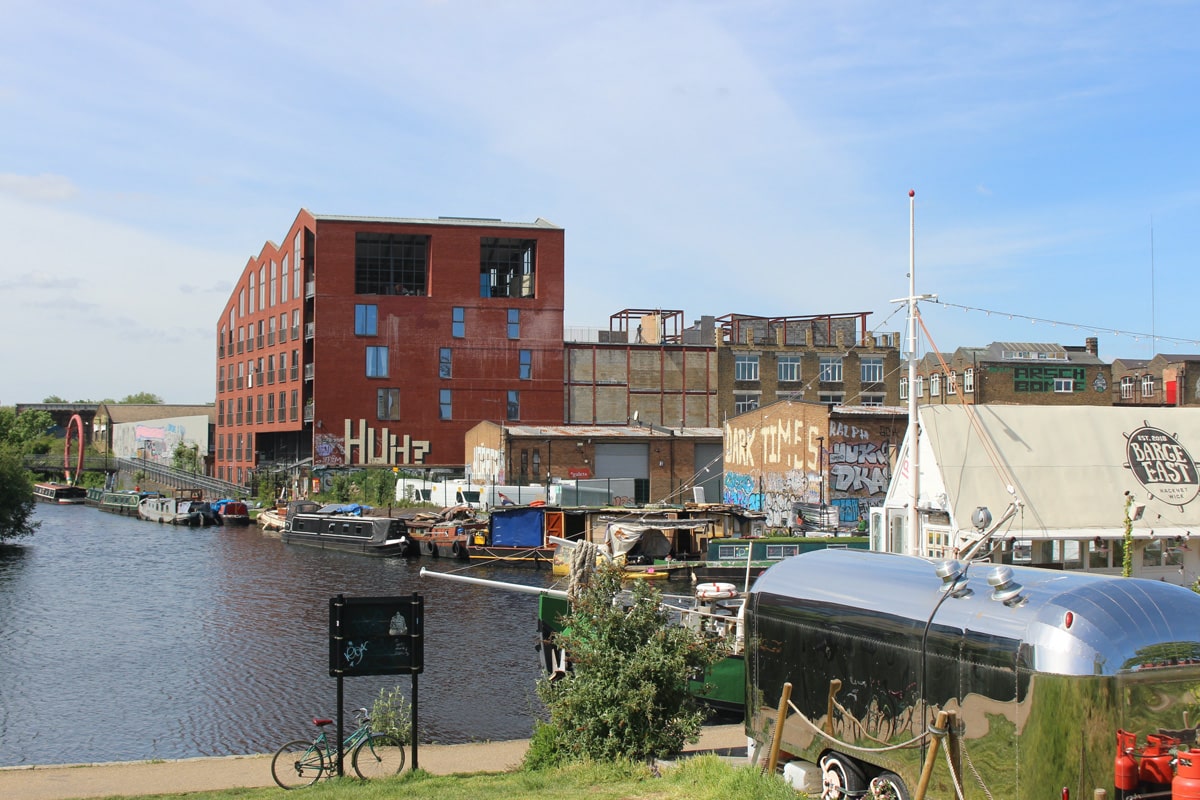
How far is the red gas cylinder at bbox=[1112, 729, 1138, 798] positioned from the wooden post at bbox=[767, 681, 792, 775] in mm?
3930

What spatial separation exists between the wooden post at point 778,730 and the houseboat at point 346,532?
46.7 metres

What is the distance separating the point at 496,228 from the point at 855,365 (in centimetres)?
2877

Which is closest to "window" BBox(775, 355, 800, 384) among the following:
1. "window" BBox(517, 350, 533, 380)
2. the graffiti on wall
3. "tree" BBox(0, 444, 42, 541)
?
"window" BBox(517, 350, 533, 380)

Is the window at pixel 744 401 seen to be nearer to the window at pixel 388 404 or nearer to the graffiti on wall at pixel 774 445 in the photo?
the graffiti on wall at pixel 774 445

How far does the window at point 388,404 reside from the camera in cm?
7938

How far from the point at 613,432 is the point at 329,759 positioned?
183 ft

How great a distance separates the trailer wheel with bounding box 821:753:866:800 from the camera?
11.4 metres

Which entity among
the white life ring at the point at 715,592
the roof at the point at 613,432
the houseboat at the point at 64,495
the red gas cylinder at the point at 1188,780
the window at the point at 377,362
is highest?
the window at the point at 377,362

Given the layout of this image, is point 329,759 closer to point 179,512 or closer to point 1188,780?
point 1188,780

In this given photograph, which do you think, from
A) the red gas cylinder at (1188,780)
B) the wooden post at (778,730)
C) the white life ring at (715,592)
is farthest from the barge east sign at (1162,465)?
the red gas cylinder at (1188,780)

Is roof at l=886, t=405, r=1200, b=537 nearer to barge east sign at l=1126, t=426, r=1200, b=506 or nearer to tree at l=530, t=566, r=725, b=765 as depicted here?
barge east sign at l=1126, t=426, r=1200, b=506

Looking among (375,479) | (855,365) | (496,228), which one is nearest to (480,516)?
(375,479)

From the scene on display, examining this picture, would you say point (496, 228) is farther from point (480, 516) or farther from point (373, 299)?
point (480, 516)

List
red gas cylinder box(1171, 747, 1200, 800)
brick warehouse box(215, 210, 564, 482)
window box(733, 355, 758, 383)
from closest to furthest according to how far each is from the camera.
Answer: red gas cylinder box(1171, 747, 1200, 800) → brick warehouse box(215, 210, 564, 482) → window box(733, 355, 758, 383)
